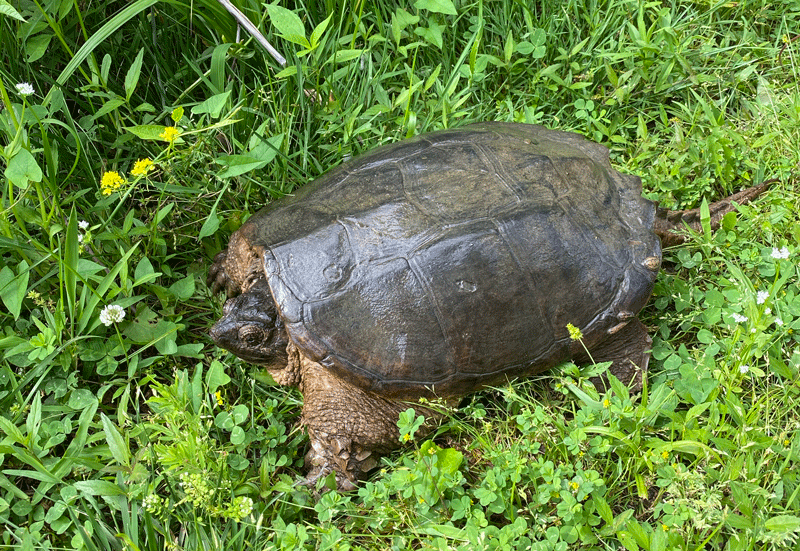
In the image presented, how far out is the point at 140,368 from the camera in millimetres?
2576

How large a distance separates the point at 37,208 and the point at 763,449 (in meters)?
2.91

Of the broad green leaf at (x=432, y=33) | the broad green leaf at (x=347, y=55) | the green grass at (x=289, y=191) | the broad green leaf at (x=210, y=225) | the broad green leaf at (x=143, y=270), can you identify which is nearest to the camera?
the green grass at (x=289, y=191)

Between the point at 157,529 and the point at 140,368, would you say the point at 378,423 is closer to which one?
the point at 157,529

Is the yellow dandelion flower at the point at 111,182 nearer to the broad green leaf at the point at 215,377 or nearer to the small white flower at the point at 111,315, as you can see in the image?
the small white flower at the point at 111,315

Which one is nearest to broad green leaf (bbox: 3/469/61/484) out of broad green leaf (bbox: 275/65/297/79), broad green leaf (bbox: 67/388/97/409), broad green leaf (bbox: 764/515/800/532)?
broad green leaf (bbox: 67/388/97/409)

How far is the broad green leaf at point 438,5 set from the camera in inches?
122

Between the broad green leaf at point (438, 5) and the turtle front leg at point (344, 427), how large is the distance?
6.15 feet

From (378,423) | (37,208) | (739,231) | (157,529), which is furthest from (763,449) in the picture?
(37,208)

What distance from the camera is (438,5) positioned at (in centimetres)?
313

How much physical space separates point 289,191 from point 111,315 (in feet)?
3.25

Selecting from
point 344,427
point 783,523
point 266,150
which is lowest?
point 783,523

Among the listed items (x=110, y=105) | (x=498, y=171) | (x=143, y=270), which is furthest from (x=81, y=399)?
(x=498, y=171)

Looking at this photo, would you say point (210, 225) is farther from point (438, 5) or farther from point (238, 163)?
point (438, 5)

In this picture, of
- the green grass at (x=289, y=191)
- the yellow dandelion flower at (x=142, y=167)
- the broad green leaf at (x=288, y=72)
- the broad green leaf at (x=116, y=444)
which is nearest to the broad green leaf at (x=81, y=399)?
the green grass at (x=289, y=191)
